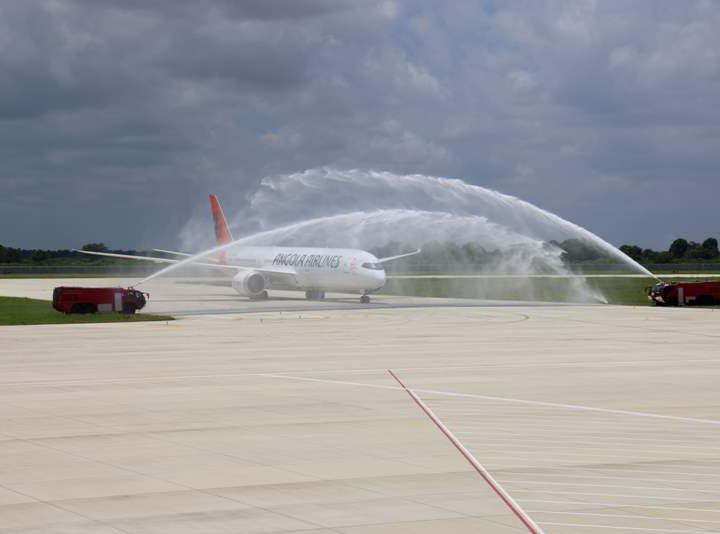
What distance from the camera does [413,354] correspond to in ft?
116

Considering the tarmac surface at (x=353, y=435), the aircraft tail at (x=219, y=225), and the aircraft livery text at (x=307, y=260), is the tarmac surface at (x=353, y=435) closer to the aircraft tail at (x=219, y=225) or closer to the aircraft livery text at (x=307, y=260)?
the aircraft livery text at (x=307, y=260)

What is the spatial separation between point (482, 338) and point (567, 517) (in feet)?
97.4

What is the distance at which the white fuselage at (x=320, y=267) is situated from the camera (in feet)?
238

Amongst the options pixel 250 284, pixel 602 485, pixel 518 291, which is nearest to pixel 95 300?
pixel 250 284

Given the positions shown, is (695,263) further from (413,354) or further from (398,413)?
(398,413)

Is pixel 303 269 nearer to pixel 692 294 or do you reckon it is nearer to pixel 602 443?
pixel 692 294

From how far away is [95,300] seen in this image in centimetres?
5684

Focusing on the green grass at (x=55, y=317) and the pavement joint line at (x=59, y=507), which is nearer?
the pavement joint line at (x=59, y=507)

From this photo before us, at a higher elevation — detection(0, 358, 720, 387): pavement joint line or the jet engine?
the jet engine

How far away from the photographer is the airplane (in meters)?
72.8

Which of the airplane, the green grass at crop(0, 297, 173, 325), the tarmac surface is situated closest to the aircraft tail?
the airplane

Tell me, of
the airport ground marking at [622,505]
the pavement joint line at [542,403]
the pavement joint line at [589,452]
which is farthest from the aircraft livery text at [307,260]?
the airport ground marking at [622,505]

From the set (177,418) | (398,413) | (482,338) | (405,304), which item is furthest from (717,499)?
(405,304)

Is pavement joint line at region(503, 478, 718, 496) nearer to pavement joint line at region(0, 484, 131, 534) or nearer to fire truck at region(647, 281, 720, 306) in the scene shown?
pavement joint line at region(0, 484, 131, 534)
